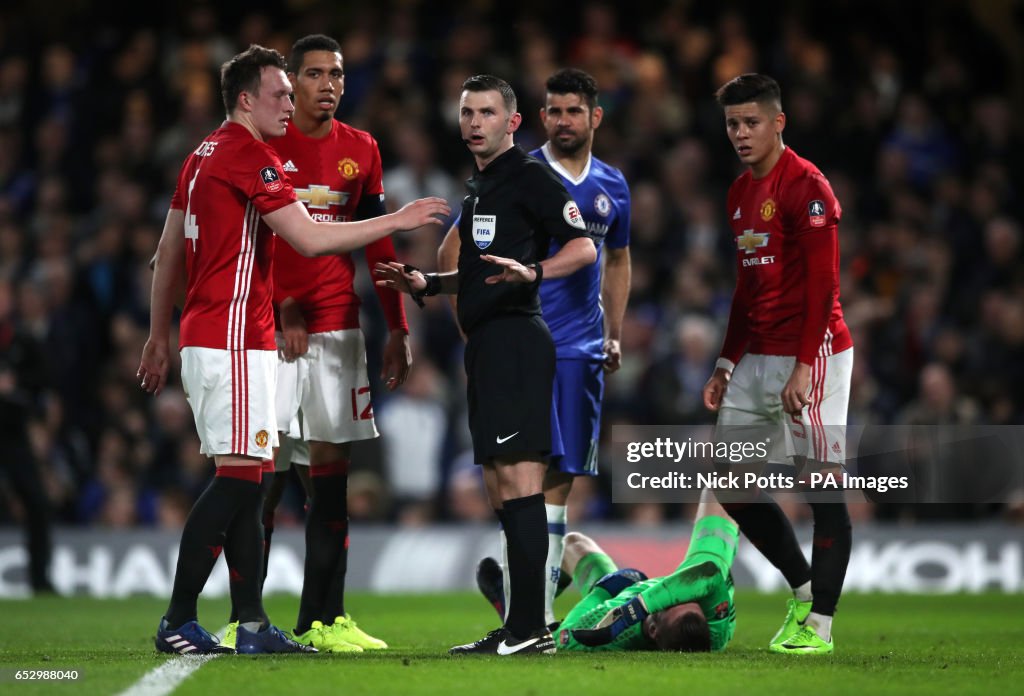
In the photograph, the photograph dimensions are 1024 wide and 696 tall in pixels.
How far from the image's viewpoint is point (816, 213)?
6.78 m

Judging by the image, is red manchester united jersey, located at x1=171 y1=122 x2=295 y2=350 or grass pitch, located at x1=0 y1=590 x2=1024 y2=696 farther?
red manchester united jersey, located at x1=171 y1=122 x2=295 y2=350

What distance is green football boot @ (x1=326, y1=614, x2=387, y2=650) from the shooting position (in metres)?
6.82

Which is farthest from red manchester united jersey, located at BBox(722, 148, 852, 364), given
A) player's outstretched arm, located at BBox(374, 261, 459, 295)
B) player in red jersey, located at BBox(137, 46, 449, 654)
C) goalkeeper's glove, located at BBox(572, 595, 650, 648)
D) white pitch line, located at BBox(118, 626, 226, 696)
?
white pitch line, located at BBox(118, 626, 226, 696)

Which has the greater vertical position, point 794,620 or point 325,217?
point 325,217

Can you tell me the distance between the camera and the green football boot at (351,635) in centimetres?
682

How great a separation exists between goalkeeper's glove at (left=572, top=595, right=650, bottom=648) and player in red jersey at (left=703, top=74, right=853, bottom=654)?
2.06 feet

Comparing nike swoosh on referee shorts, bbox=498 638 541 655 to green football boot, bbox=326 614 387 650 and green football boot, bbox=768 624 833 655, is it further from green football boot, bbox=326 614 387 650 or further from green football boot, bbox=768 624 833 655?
green football boot, bbox=768 624 833 655

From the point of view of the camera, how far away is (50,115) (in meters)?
15.7

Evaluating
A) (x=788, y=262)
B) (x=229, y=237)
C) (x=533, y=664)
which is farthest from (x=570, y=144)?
(x=533, y=664)

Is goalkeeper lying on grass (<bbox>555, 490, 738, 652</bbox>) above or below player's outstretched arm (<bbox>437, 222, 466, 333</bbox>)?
below

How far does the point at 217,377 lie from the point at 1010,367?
880cm

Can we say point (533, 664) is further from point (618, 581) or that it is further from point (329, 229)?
point (329, 229)

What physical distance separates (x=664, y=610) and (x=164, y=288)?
263 centimetres

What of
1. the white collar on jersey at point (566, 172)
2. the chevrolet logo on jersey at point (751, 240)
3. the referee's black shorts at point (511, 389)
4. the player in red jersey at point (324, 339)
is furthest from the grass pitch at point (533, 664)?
the white collar on jersey at point (566, 172)
